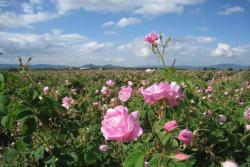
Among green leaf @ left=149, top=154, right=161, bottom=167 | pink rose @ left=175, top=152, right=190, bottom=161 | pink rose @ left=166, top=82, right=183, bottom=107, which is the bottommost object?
green leaf @ left=149, top=154, right=161, bottom=167

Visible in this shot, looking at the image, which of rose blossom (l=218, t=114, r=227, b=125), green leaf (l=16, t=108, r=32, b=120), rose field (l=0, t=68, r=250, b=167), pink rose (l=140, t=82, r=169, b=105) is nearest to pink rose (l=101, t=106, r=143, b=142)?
rose field (l=0, t=68, r=250, b=167)

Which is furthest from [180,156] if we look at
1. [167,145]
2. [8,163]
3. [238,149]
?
[238,149]

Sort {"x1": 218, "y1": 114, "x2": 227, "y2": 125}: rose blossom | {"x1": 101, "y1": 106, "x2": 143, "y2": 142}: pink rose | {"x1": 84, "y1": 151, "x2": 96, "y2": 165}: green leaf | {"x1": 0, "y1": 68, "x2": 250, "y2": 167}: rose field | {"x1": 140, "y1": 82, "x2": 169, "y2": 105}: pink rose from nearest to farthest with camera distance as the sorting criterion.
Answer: {"x1": 101, "y1": 106, "x2": 143, "y2": 142}: pink rose → {"x1": 0, "y1": 68, "x2": 250, "y2": 167}: rose field → {"x1": 140, "y1": 82, "x2": 169, "y2": 105}: pink rose → {"x1": 84, "y1": 151, "x2": 96, "y2": 165}: green leaf → {"x1": 218, "y1": 114, "x2": 227, "y2": 125}: rose blossom

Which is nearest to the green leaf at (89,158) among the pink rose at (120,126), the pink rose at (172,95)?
the pink rose at (172,95)

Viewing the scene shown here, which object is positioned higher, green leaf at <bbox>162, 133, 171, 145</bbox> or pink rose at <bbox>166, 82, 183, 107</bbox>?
pink rose at <bbox>166, 82, 183, 107</bbox>

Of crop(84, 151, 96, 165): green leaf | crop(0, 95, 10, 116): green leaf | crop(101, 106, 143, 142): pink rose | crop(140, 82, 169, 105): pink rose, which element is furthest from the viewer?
crop(84, 151, 96, 165): green leaf

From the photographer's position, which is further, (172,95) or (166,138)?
(172,95)

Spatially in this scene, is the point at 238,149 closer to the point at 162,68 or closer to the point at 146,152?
the point at 162,68

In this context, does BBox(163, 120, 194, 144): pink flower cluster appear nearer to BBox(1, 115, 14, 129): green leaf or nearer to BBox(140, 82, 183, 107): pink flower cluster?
BBox(140, 82, 183, 107): pink flower cluster

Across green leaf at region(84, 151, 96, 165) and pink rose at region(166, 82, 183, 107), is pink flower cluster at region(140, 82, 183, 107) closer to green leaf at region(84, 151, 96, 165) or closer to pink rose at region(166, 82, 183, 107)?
pink rose at region(166, 82, 183, 107)

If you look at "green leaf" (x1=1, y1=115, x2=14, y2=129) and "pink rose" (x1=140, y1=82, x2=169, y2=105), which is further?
"green leaf" (x1=1, y1=115, x2=14, y2=129)

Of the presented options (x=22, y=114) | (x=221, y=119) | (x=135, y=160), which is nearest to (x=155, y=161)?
(x=135, y=160)

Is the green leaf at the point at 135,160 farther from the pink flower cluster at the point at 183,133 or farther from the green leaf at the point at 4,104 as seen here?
the green leaf at the point at 4,104

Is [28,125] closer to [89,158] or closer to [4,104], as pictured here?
[4,104]
